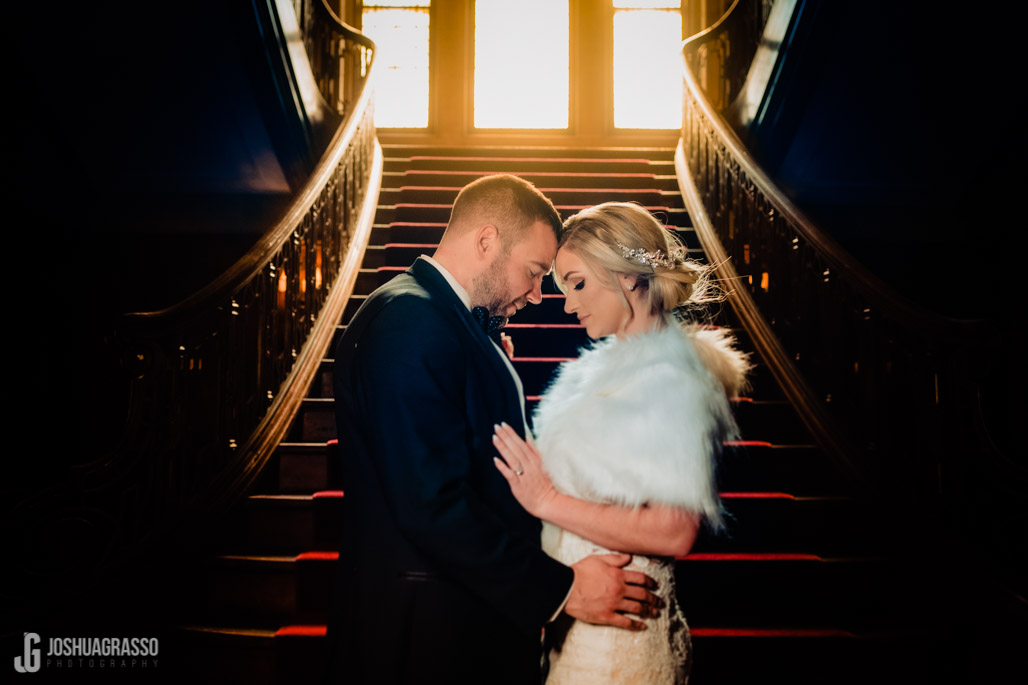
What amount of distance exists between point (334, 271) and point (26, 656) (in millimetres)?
2835

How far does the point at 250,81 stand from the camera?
4.21m

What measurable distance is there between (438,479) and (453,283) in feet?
1.72

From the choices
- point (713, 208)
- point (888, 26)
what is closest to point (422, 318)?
point (888, 26)

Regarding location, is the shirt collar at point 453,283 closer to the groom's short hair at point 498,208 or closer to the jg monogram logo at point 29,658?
the groom's short hair at point 498,208

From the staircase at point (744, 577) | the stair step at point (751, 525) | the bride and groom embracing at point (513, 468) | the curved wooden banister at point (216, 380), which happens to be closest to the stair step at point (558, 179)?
the curved wooden banister at point (216, 380)

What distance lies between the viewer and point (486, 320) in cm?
171

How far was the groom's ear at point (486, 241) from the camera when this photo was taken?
1669 millimetres

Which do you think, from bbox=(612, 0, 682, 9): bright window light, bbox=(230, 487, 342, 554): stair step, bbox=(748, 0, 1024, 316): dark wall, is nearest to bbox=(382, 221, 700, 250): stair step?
bbox=(748, 0, 1024, 316): dark wall

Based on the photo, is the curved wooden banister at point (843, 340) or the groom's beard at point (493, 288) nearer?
the groom's beard at point (493, 288)

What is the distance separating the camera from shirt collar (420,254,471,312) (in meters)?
1.58

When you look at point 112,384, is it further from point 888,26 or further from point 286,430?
point 888,26

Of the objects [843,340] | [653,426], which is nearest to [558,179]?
[843,340]

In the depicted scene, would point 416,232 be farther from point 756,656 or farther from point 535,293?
point 756,656

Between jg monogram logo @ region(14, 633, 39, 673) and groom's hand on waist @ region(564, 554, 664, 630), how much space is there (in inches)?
75.4
